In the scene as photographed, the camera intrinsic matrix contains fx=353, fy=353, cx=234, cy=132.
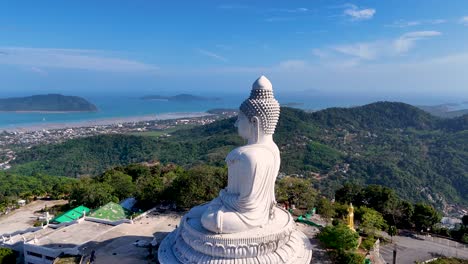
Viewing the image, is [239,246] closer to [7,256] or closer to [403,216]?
[7,256]

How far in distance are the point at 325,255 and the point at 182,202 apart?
10.3 metres

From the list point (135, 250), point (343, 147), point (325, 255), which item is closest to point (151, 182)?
point (135, 250)

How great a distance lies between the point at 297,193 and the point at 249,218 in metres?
12.5

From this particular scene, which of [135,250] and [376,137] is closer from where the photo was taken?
[135,250]

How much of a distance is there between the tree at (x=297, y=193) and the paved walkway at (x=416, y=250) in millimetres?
5782

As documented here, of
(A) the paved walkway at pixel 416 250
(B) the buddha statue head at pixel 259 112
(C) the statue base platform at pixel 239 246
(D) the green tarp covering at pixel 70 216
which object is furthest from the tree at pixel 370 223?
(D) the green tarp covering at pixel 70 216

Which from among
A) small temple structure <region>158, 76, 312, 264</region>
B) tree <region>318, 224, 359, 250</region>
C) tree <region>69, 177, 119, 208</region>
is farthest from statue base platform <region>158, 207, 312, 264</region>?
tree <region>69, 177, 119, 208</region>

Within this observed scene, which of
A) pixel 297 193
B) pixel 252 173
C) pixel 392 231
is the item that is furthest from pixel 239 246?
pixel 392 231

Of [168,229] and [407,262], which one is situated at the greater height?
[168,229]

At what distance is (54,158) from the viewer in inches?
2965

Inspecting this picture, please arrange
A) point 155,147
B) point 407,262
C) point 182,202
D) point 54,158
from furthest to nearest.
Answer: point 155,147 → point 54,158 → point 182,202 → point 407,262

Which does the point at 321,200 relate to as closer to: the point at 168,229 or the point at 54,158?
the point at 168,229

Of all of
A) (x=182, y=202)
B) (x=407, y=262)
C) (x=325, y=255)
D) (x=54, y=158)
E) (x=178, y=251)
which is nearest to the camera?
(x=178, y=251)

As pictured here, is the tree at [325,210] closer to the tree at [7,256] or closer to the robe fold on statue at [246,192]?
the robe fold on statue at [246,192]
